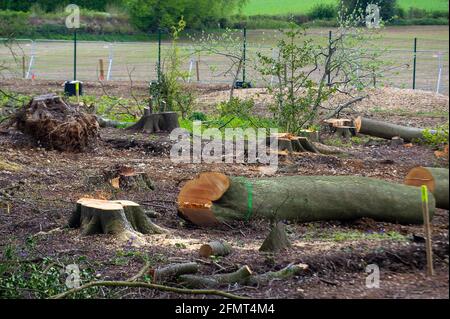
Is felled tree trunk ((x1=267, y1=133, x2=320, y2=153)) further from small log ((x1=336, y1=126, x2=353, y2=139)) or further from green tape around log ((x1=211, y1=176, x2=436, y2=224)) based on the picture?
green tape around log ((x1=211, y1=176, x2=436, y2=224))

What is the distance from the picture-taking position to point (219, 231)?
9.70 metres

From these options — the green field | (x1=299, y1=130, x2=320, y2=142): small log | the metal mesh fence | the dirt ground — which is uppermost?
the green field

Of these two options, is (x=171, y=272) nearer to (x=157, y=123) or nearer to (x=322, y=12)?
(x=157, y=123)

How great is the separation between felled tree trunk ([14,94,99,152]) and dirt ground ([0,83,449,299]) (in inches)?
8.8

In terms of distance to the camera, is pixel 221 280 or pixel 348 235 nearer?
pixel 221 280

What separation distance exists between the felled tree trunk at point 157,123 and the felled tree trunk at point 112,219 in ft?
26.3

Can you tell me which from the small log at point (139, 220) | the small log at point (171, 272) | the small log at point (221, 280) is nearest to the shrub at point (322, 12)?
the small log at point (139, 220)

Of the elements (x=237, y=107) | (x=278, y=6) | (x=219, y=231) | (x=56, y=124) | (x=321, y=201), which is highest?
(x=278, y=6)

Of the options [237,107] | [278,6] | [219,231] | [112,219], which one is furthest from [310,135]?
[278,6]

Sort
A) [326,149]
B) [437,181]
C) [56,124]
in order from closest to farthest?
[437,181] → [56,124] → [326,149]

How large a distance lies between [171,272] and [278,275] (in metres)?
0.83

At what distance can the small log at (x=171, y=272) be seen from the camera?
295 inches

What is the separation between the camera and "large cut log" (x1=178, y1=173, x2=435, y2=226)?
31.4 ft

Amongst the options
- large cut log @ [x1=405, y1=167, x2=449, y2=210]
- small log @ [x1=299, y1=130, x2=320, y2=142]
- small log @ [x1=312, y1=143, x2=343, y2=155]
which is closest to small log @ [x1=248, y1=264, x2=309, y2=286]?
large cut log @ [x1=405, y1=167, x2=449, y2=210]
